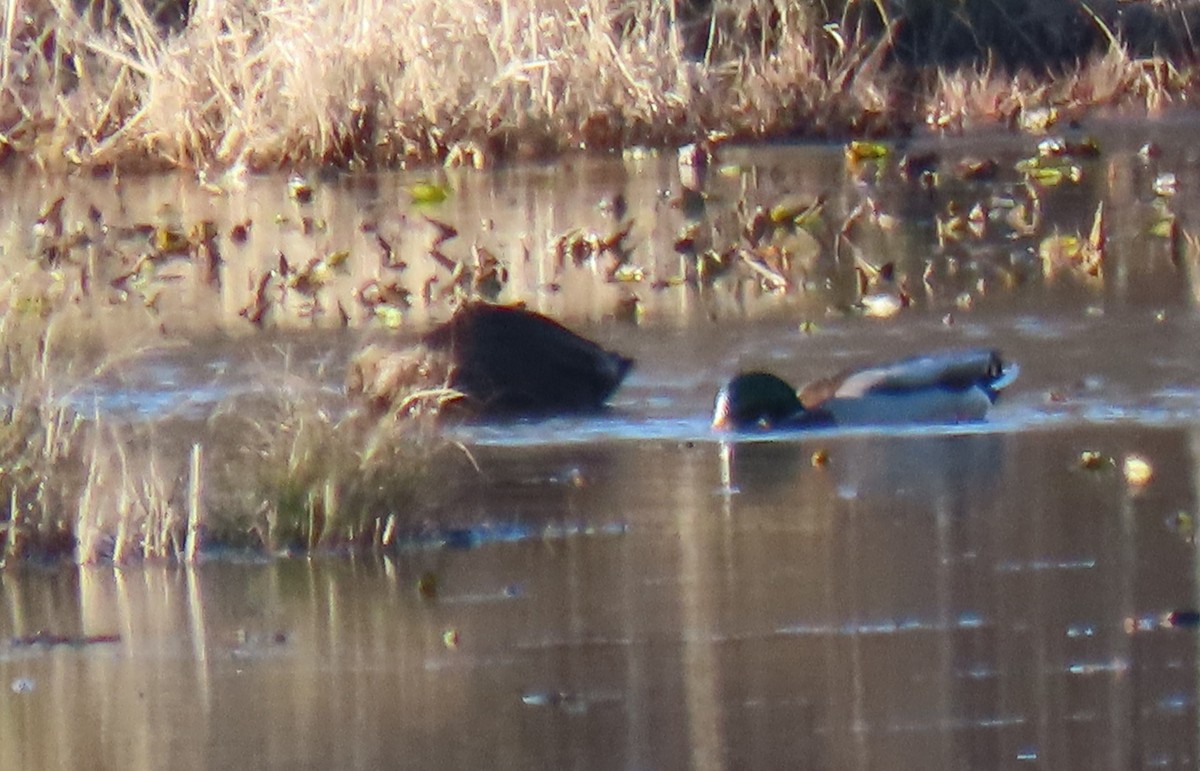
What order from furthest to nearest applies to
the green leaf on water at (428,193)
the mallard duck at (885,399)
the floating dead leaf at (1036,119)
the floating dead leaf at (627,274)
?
the floating dead leaf at (1036,119)
the green leaf on water at (428,193)
the floating dead leaf at (627,274)
the mallard duck at (885,399)

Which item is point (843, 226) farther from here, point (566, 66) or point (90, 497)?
point (90, 497)

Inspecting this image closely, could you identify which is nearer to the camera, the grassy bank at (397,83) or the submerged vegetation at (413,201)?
the submerged vegetation at (413,201)

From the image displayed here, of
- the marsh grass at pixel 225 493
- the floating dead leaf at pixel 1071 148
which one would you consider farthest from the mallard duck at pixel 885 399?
the floating dead leaf at pixel 1071 148

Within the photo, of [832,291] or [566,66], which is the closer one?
[832,291]

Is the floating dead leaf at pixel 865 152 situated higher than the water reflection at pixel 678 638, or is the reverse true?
the floating dead leaf at pixel 865 152

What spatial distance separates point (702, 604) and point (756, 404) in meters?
3.02

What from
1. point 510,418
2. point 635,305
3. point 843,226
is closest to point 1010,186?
point 843,226

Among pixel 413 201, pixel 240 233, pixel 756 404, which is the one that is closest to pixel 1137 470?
pixel 756 404

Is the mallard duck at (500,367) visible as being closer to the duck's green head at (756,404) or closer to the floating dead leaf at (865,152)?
the duck's green head at (756,404)

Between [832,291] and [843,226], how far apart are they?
3.05 m

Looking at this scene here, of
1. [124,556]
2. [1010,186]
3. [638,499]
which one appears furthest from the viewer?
[1010,186]

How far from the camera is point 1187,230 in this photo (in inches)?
634

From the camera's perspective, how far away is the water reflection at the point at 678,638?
5.50m

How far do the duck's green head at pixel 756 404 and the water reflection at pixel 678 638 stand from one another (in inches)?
40.2
